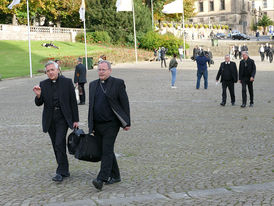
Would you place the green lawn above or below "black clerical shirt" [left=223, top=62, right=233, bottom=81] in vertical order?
above

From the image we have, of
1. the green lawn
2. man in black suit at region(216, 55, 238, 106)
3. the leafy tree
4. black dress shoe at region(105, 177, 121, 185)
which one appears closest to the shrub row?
the leafy tree

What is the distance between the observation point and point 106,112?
6.66 metres

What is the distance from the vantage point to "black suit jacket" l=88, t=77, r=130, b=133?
262 inches

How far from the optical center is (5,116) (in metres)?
14.7

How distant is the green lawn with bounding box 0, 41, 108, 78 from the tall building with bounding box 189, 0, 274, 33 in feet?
184

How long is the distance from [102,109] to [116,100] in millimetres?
233

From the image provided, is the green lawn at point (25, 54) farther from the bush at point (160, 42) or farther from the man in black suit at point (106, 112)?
the man in black suit at point (106, 112)


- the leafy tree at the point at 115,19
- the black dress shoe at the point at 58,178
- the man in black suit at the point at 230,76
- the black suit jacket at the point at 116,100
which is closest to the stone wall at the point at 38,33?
the leafy tree at the point at 115,19

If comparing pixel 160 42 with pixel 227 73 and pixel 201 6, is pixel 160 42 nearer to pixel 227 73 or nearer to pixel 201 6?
pixel 227 73

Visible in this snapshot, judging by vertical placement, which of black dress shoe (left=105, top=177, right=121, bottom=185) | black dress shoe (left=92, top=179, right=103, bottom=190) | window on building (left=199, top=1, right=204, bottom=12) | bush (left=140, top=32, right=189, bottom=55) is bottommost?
black dress shoe (left=105, top=177, right=121, bottom=185)

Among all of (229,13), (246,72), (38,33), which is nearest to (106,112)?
(246,72)

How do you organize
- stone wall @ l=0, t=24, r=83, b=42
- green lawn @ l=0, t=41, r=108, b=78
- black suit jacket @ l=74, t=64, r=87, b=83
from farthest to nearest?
stone wall @ l=0, t=24, r=83, b=42 → green lawn @ l=0, t=41, r=108, b=78 → black suit jacket @ l=74, t=64, r=87, b=83

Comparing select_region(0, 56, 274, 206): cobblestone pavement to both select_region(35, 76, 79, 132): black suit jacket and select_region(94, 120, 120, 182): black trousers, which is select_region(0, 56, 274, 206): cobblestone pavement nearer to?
select_region(94, 120, 120, 182): black trousers

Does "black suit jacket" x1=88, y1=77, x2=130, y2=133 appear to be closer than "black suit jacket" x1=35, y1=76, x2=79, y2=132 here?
Yes
